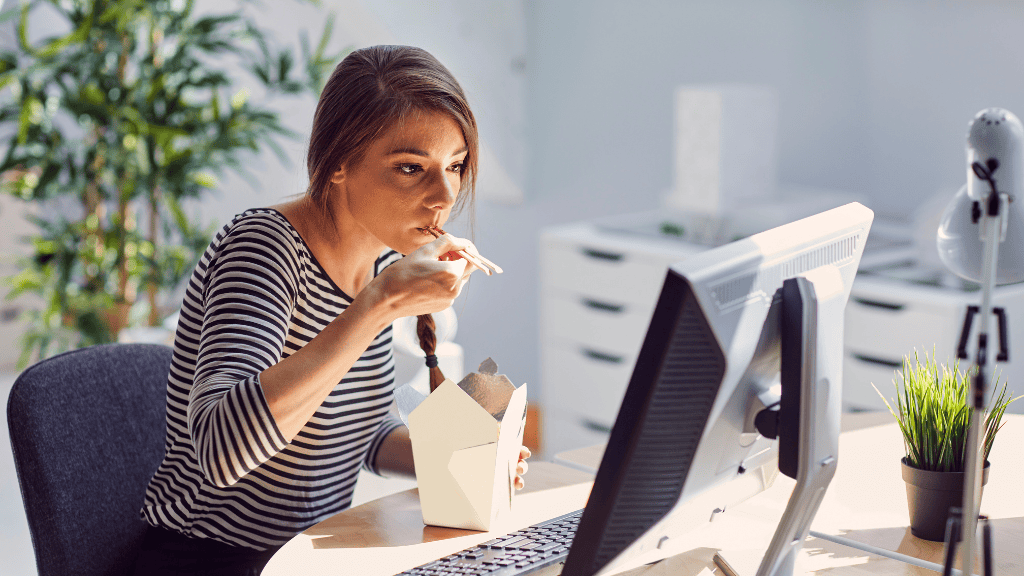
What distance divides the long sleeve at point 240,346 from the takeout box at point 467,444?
162 mm

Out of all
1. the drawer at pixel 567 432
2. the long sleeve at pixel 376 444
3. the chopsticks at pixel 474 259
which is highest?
the chopsticks at pixel 474 259

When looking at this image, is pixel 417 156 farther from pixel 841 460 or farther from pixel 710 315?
pixel 841 460

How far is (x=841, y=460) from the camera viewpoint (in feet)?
4.61

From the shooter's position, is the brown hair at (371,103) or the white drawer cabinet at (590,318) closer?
the brown hair at (371,103)

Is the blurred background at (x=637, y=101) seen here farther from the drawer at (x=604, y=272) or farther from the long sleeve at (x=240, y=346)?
the long sleeve at (x=240, y=346)

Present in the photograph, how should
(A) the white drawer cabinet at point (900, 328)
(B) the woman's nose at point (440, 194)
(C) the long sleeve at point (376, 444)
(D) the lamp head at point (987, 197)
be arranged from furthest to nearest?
(A) the white drawer cabinet at point (900, 328) → (C) the long sleeve at point (376, 444) → (B) the woman's nose at point (440, 194) → (D) the lamp head at point (987, 197)

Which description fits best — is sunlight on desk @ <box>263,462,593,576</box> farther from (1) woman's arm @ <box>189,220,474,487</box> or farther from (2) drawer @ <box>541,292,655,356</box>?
(2) drawer @ <box>541,292,655,356</box>

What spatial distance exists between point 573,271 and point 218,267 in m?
1.94

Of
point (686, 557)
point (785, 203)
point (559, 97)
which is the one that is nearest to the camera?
point (686, 557)

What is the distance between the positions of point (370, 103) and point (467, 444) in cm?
42

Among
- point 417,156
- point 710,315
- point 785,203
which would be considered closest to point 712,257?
point 710,315

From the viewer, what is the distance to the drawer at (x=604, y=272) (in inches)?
111

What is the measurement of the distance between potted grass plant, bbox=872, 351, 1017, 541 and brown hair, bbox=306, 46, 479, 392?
0.60 metres

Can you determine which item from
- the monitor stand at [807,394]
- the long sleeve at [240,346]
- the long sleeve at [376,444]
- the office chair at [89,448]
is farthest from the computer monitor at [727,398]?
the office chair at [89,448]
